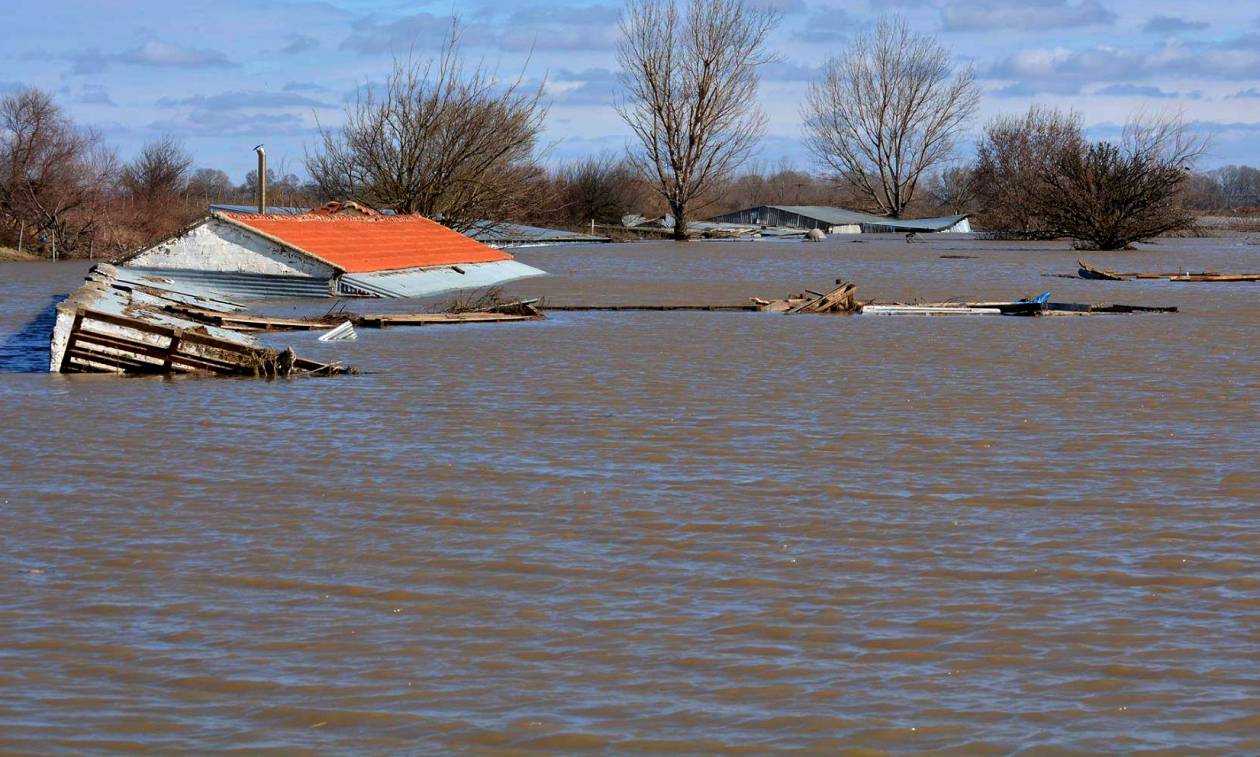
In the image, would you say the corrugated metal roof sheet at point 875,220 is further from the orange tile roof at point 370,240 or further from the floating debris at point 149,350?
the floating debris at point 149,350

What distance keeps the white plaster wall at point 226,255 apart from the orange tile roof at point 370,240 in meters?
A: 0.21

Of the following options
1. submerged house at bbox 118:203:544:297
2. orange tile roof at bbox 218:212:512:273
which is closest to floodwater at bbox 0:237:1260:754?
submerged house at bbox 118:203:544:297

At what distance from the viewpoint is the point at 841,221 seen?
299ft

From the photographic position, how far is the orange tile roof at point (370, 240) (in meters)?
27.0

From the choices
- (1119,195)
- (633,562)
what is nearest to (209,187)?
(1119,195)

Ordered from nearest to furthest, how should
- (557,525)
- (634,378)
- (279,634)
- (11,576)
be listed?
(279,634) → (11,576) → (557,525) → (634,378)

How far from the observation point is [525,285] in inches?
1265

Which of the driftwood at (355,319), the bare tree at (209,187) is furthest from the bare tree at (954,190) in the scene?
the driftwood at (355,319)

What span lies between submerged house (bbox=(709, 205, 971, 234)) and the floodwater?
72387 millimetres

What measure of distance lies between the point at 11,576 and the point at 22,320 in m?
16.7

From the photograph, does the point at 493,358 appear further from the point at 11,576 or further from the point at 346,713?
the point at 346,713

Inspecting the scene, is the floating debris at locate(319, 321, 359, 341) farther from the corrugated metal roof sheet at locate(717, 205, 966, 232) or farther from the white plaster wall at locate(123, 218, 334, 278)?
the corrugated metal roof sheet at locate(717, 205, 966, 232)

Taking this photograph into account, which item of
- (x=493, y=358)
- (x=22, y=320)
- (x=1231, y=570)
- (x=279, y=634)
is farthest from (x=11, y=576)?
(x=22, y=320)

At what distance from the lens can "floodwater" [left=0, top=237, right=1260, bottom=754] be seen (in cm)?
486
